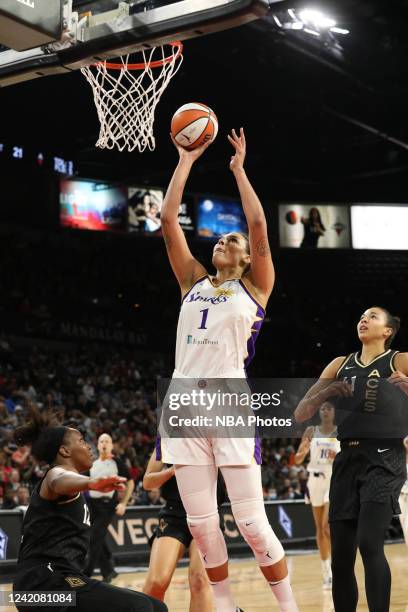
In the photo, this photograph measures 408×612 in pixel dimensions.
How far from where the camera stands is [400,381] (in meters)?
5.14

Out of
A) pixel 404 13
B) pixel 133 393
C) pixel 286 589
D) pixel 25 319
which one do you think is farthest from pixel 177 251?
pixel 25 319

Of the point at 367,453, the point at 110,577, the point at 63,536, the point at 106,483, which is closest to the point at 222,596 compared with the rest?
the point at 63,536

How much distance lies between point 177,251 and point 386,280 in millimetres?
25513

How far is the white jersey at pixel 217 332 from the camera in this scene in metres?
4.89

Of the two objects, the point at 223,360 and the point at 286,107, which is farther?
the point at 286,107

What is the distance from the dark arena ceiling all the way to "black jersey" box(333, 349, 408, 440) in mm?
11181

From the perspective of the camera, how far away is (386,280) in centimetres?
2989

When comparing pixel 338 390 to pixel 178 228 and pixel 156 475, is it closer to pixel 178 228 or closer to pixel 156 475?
pixel 178 228

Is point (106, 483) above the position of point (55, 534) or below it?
above

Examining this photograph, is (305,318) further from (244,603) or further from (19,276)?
(244,603)

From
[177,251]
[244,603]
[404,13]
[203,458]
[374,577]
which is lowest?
[244,603]

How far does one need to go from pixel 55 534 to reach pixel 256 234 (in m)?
2.02

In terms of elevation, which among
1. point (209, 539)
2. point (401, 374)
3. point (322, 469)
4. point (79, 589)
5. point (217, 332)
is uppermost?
point (217, 332)

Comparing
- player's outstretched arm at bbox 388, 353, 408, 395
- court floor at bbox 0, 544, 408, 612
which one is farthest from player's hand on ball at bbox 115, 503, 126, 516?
player's outstretched arm at bbox 388, 353, 408, 395
